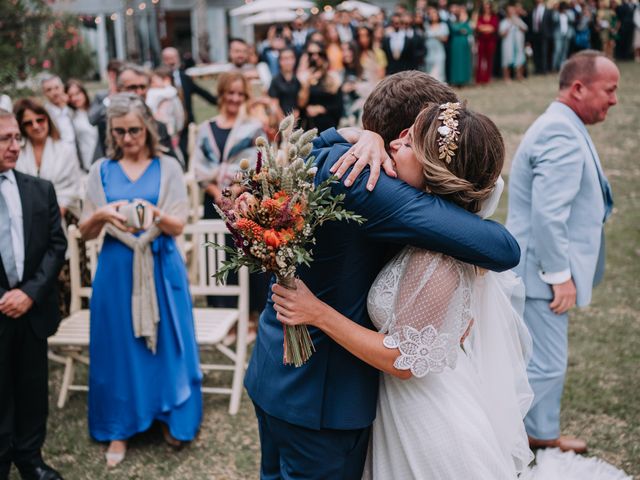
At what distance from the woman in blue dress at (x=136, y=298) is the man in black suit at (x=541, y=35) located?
20.6 m

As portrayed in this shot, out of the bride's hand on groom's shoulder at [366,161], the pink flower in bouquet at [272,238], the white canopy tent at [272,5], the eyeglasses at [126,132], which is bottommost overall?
the eyeglasses at [126,132]

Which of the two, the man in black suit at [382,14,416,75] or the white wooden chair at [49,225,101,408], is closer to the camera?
the white wooden chair at [49,225,101,408]

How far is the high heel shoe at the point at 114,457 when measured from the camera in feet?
13.8

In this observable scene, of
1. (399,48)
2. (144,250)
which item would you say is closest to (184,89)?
(144,250)

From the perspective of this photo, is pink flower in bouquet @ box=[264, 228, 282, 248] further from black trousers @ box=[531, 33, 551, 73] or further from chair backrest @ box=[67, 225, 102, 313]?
black trousers @ box=[531, 33, 551, 73]

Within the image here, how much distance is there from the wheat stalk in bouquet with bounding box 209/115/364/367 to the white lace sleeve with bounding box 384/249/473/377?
29 centimetres

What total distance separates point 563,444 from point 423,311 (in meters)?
2.38

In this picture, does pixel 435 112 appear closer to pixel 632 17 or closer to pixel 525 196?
pixel 525 196

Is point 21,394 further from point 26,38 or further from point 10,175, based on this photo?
point 26,38

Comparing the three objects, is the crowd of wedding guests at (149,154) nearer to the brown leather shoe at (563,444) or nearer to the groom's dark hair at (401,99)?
the groom's dark hair at (401,99)

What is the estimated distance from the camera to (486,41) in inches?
837

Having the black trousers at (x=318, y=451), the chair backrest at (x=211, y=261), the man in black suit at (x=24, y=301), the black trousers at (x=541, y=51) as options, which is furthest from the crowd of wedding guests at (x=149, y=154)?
the black trousers at (x=541, y=51)

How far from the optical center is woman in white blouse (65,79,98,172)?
7.50 metres

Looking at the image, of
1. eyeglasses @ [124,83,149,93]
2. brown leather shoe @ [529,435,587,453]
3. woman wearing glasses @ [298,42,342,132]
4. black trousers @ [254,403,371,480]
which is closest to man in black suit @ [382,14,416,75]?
woman wearing glasses @ [298,42,342,132]
